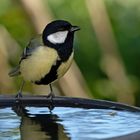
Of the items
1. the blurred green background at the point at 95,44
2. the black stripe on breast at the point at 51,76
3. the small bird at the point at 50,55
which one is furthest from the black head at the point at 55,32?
the blurred green background at the point at 95,44

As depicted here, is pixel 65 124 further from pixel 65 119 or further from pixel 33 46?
pixel 33 46

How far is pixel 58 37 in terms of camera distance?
147 inches

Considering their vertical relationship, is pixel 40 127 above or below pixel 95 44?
above

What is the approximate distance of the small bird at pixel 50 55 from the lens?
3.61 metres

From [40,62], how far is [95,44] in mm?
2195

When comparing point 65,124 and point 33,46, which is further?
point 33,46

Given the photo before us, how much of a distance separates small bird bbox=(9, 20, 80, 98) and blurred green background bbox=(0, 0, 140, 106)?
1.15 m

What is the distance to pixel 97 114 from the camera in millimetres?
2928

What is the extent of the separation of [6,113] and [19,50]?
259cm

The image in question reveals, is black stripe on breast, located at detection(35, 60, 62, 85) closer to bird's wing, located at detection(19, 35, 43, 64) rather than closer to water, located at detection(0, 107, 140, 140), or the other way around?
bird's wing, located at detection(19, 35, 43, 64)

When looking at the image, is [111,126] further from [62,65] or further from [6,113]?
[62,65]

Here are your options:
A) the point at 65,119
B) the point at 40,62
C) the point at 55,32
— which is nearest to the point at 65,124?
the point at 65,119

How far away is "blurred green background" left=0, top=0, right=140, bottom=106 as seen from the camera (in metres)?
5.23

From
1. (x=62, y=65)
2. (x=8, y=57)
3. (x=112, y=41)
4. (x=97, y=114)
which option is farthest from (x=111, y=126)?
(x=8, y=57)
